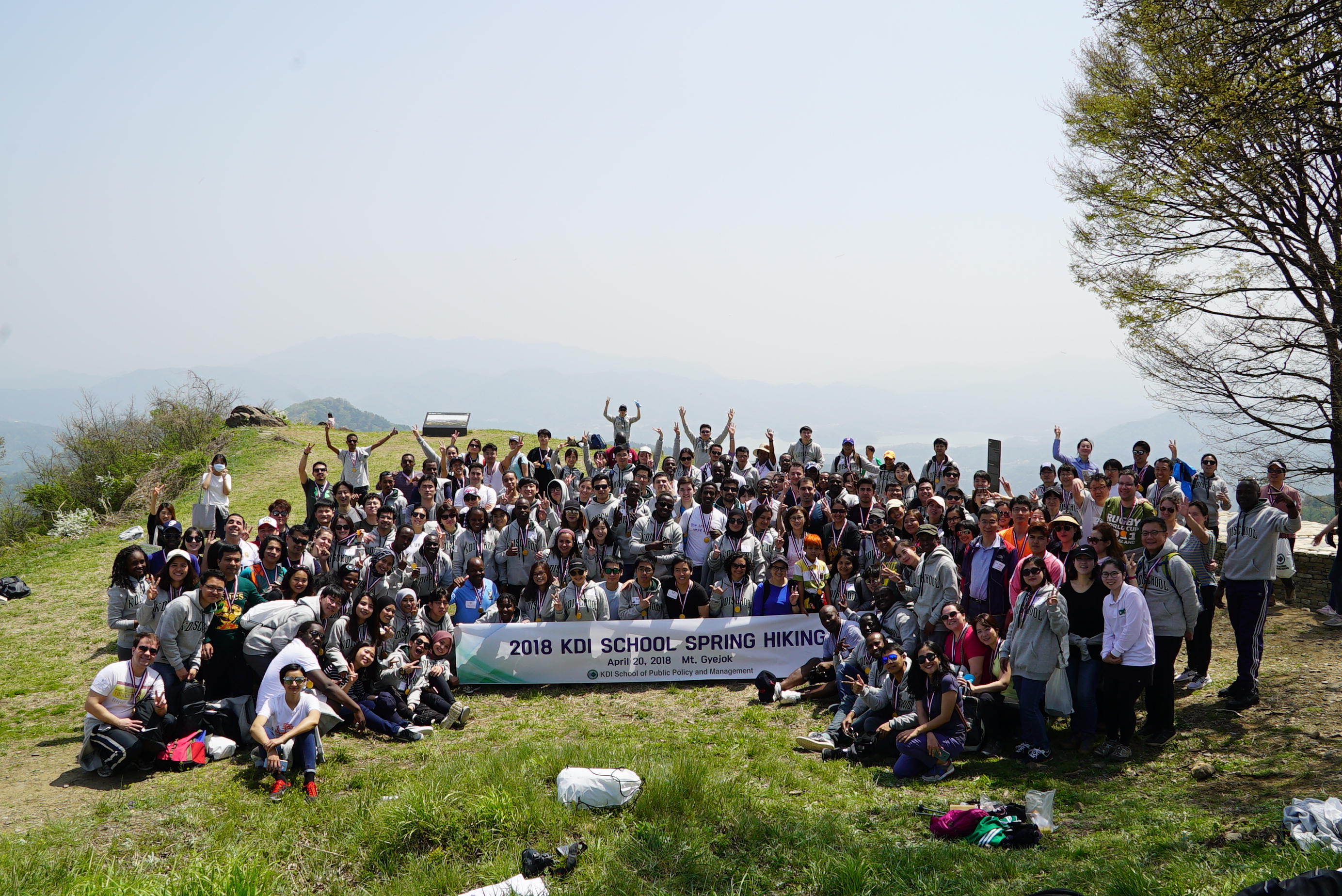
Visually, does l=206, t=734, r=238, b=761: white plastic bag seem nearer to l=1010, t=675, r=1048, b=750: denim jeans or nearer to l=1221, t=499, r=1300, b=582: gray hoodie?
l=1010, t=675, r=1048, b=750: denim jeans

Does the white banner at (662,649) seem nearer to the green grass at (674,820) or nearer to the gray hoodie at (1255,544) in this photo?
the green grass at (674,820)

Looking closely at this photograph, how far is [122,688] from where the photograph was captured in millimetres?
8703

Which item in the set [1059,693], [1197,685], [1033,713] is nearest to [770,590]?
[1033,713]

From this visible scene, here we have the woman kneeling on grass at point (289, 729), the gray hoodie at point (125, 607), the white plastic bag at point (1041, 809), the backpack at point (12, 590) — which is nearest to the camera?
the white plastic bag at point (1041, 809)

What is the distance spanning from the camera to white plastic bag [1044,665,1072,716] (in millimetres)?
8781

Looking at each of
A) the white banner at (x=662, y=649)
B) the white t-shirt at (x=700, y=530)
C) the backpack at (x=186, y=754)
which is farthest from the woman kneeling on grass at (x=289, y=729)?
the white t-shirt at (x=700, y=530)

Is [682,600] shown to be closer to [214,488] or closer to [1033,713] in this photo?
[1033,713]

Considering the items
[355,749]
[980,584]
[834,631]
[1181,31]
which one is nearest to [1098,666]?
[980,584]

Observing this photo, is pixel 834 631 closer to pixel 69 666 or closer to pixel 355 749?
pixel 355 749

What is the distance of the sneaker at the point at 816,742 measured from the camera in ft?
30.7

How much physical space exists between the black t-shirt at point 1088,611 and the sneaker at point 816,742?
9.04 feet

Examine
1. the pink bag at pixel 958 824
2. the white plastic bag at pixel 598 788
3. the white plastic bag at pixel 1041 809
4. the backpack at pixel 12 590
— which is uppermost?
the white plastic bag at pixel 1041 809

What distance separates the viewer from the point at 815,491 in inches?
548

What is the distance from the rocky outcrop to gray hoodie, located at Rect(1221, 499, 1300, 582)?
35.4m
